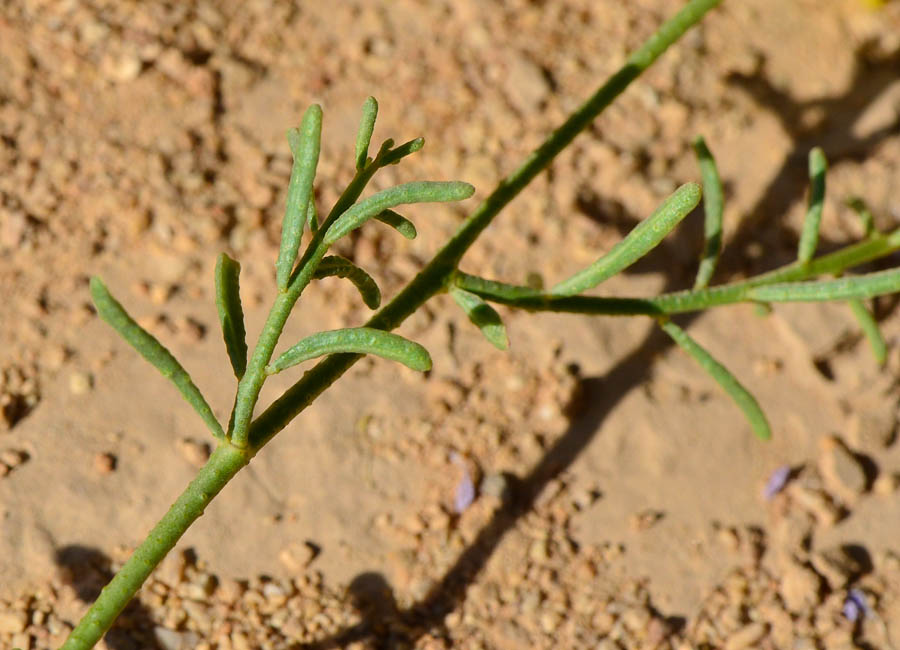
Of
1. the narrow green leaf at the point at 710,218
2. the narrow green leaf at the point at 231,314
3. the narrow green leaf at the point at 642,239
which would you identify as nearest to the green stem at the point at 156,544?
the narrow green leaf at the point at 231,314

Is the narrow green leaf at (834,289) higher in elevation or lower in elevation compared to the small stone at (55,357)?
higher

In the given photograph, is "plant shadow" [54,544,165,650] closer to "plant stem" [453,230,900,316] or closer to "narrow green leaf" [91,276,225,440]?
"narrow green leaf" [91,276,225,440]

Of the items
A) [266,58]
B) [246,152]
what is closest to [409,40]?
[266,58]

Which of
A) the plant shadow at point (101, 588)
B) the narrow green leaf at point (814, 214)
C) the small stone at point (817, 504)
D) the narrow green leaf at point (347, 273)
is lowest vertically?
the plant shadow at point (101, 588)

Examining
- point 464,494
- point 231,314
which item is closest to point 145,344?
point 231,314

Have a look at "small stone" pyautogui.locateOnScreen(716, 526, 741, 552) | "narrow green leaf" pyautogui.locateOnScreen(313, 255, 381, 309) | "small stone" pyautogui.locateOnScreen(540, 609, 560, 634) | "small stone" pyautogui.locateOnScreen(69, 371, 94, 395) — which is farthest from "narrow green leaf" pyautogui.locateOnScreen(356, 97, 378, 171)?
"small stone" pyautogui.locateOnScreen(716, 526, 741, 552)

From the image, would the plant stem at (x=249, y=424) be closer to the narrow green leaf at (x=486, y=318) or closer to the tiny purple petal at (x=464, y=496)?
the narrow green leaf at (x=486, y=318)
